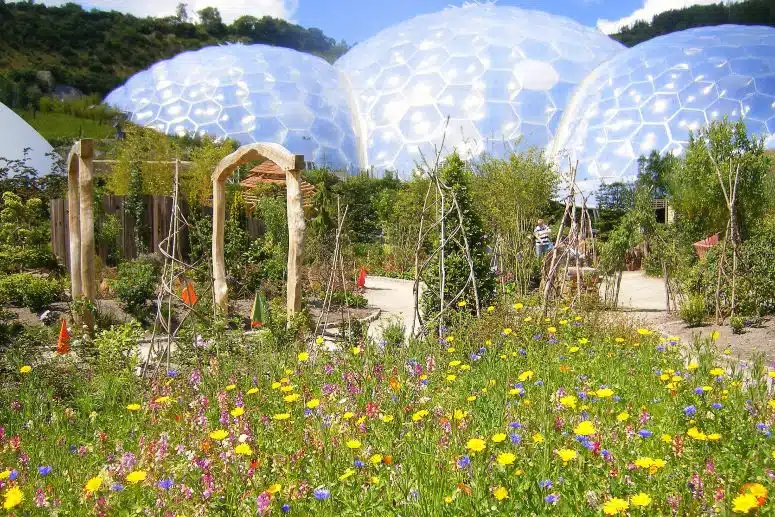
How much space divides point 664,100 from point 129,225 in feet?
63.9

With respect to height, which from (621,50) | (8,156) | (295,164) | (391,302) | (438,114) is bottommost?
(391,302)

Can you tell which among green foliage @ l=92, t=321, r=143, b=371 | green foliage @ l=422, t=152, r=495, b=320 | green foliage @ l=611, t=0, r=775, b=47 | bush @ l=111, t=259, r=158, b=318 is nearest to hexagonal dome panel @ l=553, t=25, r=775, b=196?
green foliage @ l=422, t=152, r=495, b=320

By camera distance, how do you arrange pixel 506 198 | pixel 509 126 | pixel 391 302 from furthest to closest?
pixel 509 126 < pixel 506 198 < pixel 391 302

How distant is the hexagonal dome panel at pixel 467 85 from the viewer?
2695 cm

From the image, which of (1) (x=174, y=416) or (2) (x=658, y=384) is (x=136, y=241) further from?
(2) (x=658, y=384)

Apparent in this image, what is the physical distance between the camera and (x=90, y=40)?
5291cm

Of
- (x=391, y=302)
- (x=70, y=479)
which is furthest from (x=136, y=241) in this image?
(x=70, y=479)

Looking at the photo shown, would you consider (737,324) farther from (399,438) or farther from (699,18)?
(699,18)

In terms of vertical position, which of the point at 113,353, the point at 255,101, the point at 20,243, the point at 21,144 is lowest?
the point at 113,353

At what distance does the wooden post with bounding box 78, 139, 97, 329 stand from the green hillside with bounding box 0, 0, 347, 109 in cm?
3983

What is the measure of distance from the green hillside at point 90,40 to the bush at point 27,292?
38.0 metres

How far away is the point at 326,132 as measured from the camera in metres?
28.2

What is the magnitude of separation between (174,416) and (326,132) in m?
25.2

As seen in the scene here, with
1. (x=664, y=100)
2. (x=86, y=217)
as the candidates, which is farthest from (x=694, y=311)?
(x=664, y=100)
